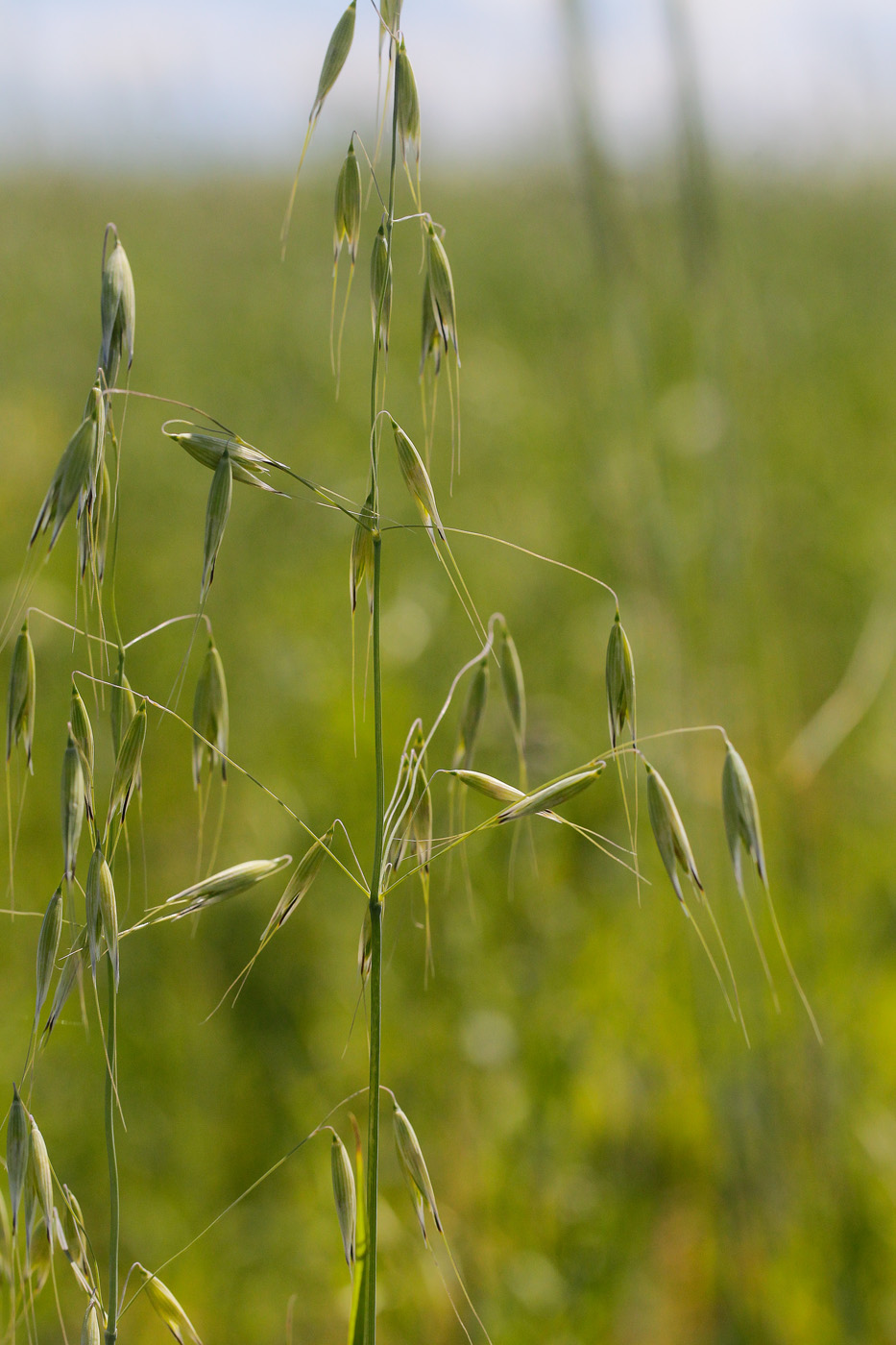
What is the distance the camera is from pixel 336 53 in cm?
46

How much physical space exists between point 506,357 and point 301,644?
2180 mm

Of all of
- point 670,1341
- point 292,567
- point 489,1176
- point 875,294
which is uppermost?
point 875,294

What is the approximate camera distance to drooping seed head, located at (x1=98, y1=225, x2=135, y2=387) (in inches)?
17.7

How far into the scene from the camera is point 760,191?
116cm

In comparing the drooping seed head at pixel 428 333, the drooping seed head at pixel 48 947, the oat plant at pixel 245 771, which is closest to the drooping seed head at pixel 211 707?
the oat plant at pixel 245 771

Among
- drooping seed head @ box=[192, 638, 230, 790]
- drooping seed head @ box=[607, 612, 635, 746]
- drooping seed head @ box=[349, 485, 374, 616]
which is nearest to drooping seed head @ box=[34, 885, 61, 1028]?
drooping seed head @ box=[192, 638, 230, 790]

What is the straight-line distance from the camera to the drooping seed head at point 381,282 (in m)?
0.43

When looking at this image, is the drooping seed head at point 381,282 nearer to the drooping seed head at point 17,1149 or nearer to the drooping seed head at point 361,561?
the drooping seed head at point 361,561

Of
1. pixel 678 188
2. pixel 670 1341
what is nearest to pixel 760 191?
pixel 678 188

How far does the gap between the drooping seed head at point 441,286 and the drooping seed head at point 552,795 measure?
9.6 inches

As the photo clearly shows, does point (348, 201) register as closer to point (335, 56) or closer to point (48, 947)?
point (335, 56)

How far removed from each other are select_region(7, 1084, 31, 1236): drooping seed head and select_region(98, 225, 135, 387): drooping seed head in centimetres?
35

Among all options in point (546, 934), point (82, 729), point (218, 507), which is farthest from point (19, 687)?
point (546, 934)

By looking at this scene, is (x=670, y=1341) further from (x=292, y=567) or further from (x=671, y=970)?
(x=292, y=567)
